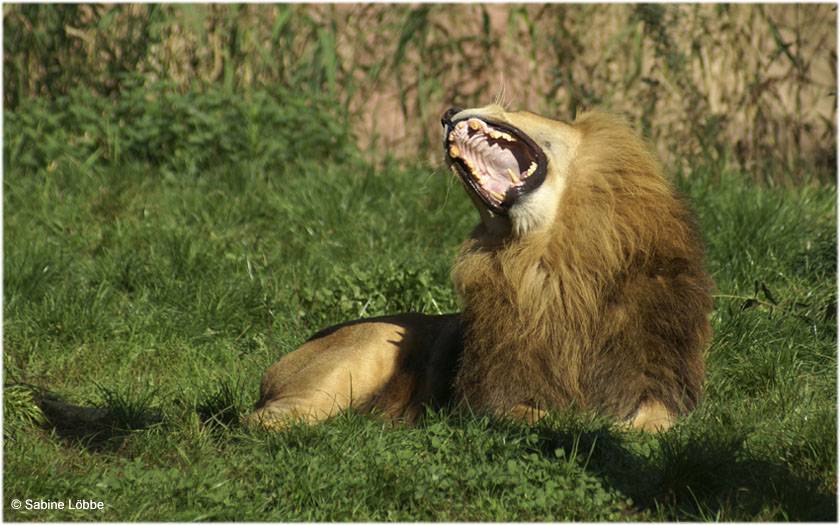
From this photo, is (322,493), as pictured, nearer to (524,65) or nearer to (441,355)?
(441,355)

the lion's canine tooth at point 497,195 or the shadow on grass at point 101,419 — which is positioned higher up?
the lion's canine tooth at point 497,195

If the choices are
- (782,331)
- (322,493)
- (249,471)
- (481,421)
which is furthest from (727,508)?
(782,331)

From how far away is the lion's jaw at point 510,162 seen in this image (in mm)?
3641

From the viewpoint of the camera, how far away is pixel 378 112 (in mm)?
8328

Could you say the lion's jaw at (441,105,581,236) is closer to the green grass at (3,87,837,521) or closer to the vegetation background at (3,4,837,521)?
the green grass at (3,87,837,521)

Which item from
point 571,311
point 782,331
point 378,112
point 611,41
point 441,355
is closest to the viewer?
point 571,311

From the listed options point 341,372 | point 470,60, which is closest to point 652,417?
point 341,372

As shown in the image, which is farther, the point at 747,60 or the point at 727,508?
the point at 747,60

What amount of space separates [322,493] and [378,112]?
557 centimetres

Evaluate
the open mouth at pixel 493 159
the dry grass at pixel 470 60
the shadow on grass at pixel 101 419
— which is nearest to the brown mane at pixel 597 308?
the open mouth at pixel 493 159

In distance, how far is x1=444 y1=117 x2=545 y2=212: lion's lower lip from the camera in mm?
3666

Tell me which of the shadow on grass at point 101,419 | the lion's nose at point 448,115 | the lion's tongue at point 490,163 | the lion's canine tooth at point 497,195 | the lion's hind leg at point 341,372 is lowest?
the shadow on grass at point 101,419

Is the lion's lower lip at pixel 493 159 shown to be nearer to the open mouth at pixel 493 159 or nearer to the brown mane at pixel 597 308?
the open mouth at pixel 493 159

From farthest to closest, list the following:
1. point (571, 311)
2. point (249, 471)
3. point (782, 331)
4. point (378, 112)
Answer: point (378, 112)
point (782, 331)
point (571, 311)
point (249, 471)
